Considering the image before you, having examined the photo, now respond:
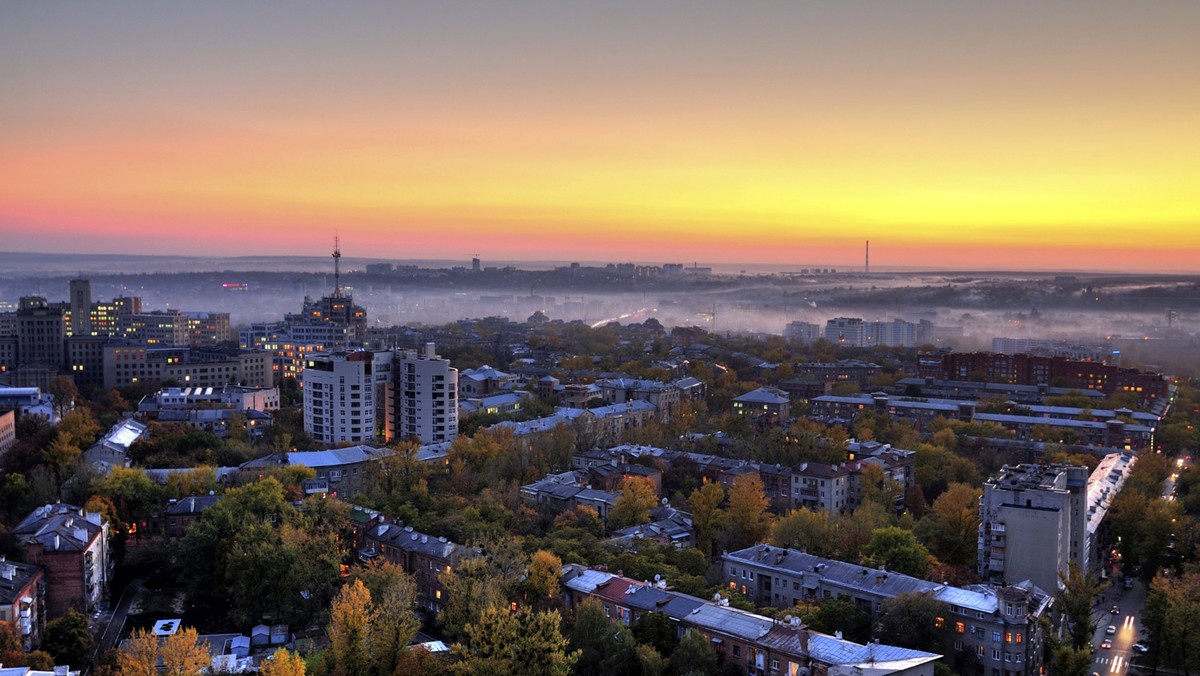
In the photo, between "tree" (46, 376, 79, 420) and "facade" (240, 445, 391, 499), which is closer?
"facade" (240, 445, 391, 499)

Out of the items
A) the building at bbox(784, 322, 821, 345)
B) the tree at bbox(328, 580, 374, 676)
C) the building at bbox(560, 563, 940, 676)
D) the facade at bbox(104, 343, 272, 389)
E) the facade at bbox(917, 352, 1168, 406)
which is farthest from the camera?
the building at bbox(784, 322, 821, 345)

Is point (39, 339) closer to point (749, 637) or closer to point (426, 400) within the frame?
point (426, 400)

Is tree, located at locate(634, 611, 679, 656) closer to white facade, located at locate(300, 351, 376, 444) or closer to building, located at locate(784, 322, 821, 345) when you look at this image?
white facade, located at locate(300, 351, 376, 444)

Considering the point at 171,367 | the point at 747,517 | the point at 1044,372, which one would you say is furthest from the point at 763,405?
the point at 171,367

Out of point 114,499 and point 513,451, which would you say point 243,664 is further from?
point 513,451

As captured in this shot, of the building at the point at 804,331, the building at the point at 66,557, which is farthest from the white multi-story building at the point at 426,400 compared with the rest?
the building at the point at 804,331

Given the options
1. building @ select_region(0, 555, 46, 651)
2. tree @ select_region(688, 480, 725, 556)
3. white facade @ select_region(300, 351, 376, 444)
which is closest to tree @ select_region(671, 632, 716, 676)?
tree @ select_region(688, 480, 725, 556)

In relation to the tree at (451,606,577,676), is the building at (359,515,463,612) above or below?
below
